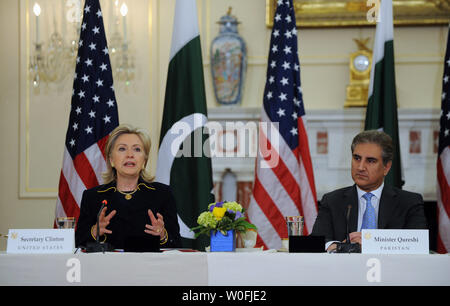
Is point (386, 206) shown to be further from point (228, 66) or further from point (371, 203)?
point (228, 66)

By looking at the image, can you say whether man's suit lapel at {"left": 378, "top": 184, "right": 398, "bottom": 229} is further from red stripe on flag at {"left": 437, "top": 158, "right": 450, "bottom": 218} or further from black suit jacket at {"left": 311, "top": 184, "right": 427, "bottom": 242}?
red stripe on flag at {"left": 437, "top": 158, "right": 450, "bottom": 218}

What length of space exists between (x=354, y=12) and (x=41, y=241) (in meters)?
3.78

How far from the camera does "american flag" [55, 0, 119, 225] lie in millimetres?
4465

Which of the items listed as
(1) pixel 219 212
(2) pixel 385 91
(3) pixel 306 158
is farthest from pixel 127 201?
(2) pixel 385 91

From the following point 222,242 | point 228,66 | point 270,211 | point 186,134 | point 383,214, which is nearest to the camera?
point 222,242

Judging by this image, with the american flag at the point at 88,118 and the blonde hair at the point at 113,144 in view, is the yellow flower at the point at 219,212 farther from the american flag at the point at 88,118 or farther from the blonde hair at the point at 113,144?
the american flag at the point at 88,118

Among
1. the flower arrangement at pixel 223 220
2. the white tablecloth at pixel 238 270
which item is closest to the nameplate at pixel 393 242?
the white tablecloth at pixel 238 270

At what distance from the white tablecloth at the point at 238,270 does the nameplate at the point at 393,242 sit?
0.34 feet

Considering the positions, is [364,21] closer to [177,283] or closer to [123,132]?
[123,132]

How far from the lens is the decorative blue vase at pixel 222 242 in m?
2.67

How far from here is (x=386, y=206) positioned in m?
3.12

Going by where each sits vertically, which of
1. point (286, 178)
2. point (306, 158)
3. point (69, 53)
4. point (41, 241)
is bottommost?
point (41, 241)
